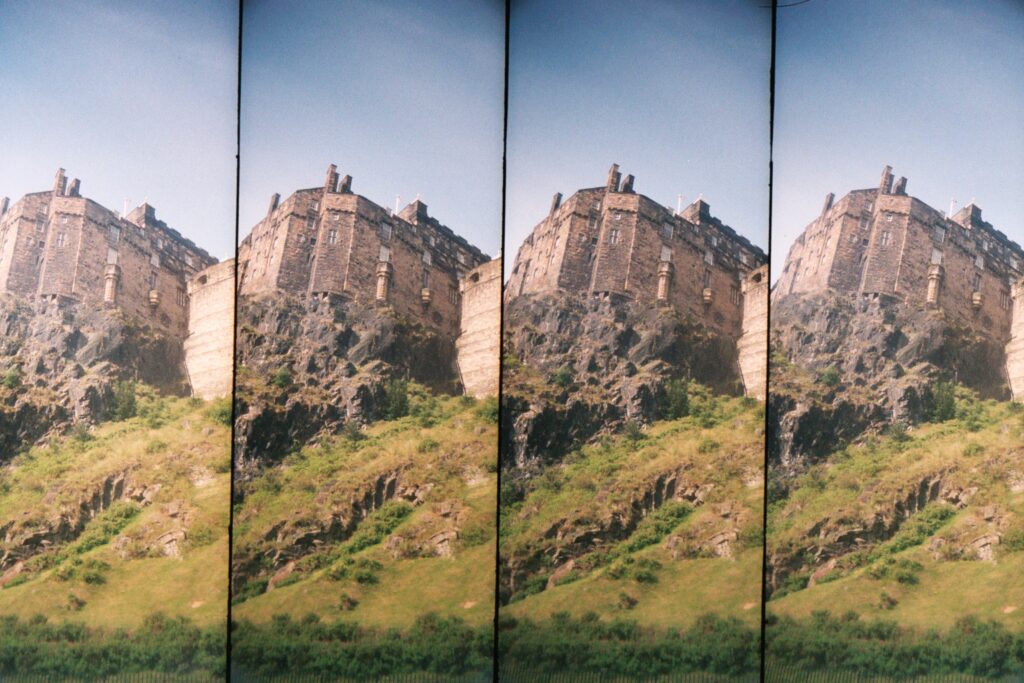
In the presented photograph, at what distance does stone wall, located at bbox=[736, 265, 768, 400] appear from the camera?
570 cm

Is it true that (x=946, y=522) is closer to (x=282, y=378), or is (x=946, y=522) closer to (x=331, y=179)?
(x=282, y=378)

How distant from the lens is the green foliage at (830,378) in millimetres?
5656

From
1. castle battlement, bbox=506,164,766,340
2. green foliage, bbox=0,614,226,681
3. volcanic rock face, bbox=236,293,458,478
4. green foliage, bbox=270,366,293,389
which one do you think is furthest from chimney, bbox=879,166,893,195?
green foliage, bbox=0,614,226,681

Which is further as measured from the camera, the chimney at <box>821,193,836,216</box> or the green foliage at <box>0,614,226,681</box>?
the chimney at <box>821,193,836,216</box>

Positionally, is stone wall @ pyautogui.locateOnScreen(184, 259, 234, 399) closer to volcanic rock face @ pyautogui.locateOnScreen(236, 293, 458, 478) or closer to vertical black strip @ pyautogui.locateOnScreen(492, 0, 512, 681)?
volcanic rock face @ pyautogui.locateOnScreen(236, 293, 458, 478)

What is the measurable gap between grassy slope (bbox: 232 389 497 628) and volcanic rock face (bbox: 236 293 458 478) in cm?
13

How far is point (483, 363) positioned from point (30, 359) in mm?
2531

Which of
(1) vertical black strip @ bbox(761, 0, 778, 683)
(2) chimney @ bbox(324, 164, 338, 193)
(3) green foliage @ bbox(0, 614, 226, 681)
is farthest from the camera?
(2) chimney @ bbox(324, 164, 338, 193)

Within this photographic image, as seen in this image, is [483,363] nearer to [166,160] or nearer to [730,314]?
[730,314]

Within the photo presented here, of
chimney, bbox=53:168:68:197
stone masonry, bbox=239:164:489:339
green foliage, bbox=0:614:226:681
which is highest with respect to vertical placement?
chimney, bbox=53:168:68:197

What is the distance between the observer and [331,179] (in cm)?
571

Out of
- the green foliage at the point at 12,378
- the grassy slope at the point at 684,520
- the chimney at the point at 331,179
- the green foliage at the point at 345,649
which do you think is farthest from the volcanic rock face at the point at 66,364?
the grassy slope at the point at 684,520

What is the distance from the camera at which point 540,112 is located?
569cm

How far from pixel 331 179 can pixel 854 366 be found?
127 inches
